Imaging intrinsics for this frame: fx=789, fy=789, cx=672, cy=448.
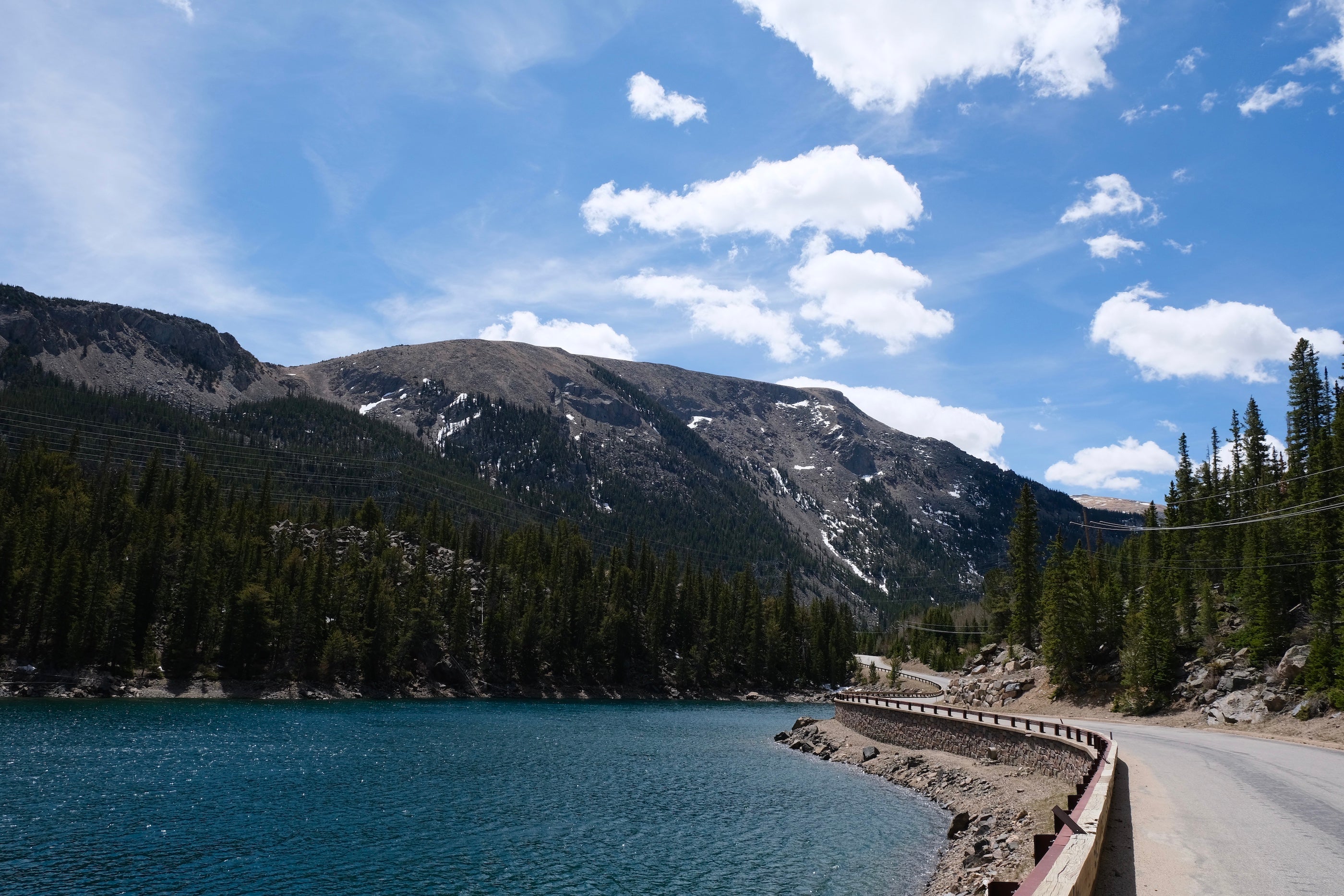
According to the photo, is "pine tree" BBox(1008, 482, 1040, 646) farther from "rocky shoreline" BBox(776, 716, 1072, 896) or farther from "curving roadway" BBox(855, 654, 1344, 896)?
"curving roadway" BBox(855, 654, 1344, 896)

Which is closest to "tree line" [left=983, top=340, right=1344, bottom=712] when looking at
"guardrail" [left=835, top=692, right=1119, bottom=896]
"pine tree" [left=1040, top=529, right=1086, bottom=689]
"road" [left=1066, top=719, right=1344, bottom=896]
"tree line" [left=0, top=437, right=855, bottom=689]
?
"pine tree" [left=1040, top=529, right=1086, bottom=689]

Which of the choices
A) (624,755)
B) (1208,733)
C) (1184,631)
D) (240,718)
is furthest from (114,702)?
(1184,631)

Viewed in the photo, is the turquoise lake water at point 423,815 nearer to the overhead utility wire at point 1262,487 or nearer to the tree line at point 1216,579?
the tree line at point 1216,579

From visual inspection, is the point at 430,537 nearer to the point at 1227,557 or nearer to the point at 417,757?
the point at 417,757

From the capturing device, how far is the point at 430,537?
160000 millimetres

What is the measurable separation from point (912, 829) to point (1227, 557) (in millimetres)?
65190

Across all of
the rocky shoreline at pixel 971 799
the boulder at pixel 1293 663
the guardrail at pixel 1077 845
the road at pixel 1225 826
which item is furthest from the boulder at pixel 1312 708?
the guardrail at pixel 1077 845

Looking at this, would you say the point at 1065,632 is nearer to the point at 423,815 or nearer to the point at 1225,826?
the point at 1225,826

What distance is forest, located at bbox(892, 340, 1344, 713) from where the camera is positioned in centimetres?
5844

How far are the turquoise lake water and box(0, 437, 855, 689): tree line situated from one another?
32338mm

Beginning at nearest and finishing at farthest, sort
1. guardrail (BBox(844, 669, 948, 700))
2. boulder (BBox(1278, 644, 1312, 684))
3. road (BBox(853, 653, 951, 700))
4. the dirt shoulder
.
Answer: the dirt shoulder → boulder (BBox(1278, 644, 1312, 684)) → guardrail (BBox(844, 669, 948, 700)) → road (BBox(853, 653, 951, 700))

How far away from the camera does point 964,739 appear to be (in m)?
53.3

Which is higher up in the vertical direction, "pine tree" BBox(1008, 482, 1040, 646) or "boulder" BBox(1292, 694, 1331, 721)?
"pine tree" BBox(1008, 482, 1040, 646)

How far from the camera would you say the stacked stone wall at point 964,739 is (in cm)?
3838
